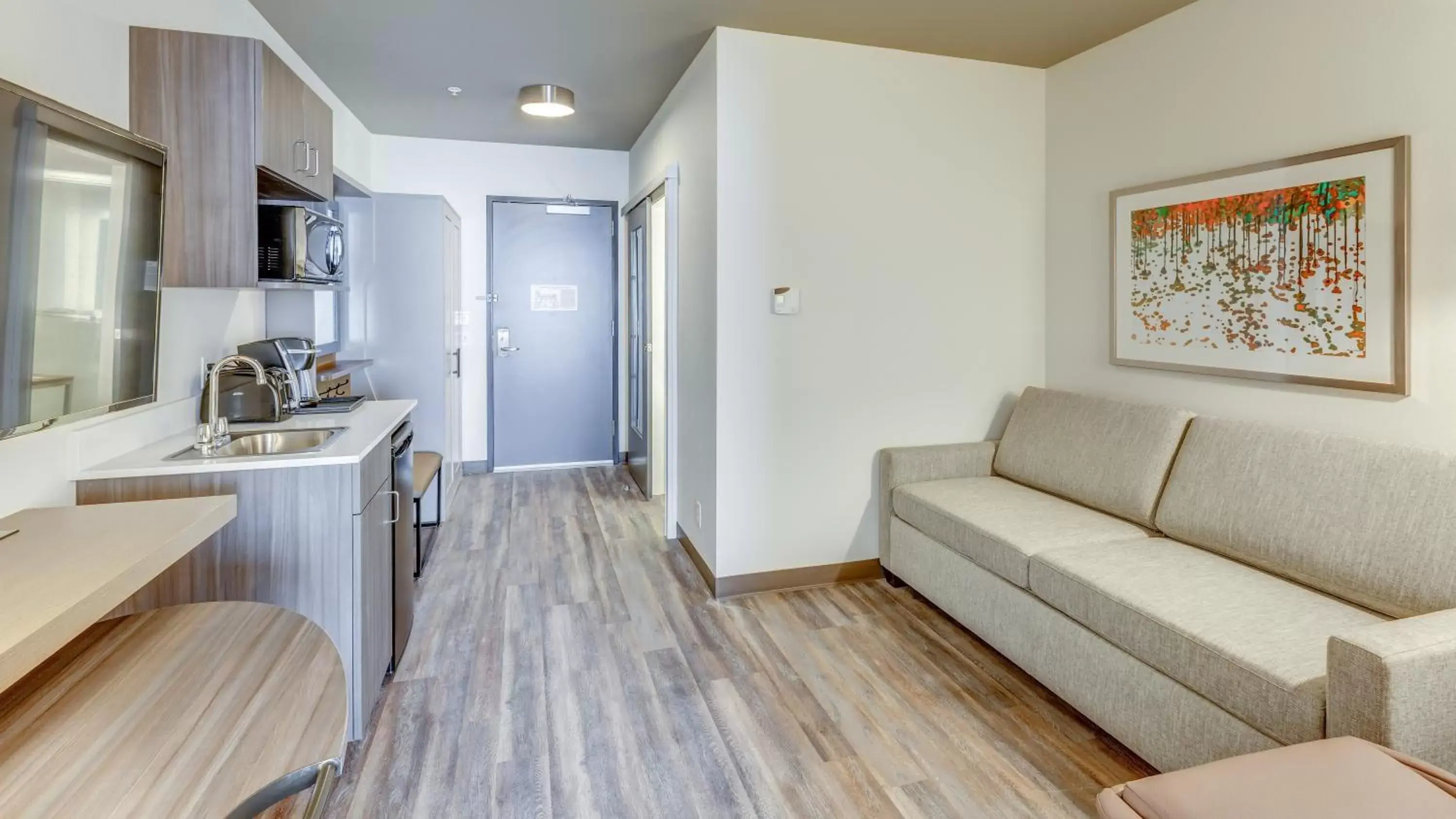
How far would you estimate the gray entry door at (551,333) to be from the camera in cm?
541

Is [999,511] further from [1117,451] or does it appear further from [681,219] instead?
[681,219]

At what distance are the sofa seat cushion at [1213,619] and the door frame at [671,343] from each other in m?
2.10

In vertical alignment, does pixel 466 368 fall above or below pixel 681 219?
below

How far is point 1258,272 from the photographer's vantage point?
103 inches

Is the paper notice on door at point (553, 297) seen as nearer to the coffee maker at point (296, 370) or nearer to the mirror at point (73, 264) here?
→ the coffee maker at point (296, 370)

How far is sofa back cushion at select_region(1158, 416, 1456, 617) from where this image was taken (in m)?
1.87

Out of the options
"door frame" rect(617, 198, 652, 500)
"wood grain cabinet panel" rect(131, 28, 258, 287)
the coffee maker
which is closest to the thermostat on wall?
"door frame" rect(617, 198, 652, 500)

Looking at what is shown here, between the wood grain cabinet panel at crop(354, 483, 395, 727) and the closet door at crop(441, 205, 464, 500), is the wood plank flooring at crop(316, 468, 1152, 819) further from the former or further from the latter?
the closet door at crop(441, 205, 464, 500)

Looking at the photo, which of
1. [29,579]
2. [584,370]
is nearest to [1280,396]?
[29,579]

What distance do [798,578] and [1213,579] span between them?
1648 mm

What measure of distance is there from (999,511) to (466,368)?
393 centimetres

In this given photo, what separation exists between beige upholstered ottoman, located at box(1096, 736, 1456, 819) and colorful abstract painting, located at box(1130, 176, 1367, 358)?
1573 millimetres

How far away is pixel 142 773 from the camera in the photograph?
77 centimetres

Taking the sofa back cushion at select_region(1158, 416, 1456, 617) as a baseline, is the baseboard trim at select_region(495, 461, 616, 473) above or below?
below
